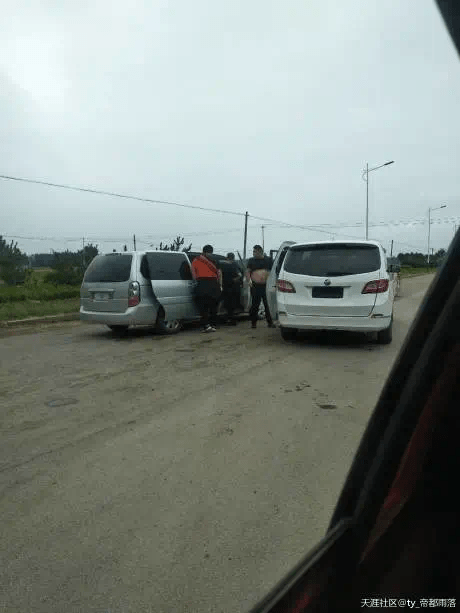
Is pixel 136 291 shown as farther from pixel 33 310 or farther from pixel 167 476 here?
pixel 167 476

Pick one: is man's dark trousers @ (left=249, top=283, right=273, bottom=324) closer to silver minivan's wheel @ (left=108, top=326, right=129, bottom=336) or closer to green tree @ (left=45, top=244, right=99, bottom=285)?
silver minivan's wheel @ (left=108, top=326, right=129, bottom=336)

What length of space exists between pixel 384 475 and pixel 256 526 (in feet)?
6.19

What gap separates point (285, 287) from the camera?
884 cm

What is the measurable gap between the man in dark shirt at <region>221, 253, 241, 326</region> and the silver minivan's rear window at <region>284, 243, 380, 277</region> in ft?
9.18

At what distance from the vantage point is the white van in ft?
27.5

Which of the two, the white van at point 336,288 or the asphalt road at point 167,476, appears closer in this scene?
the asphalt road at point 167,476

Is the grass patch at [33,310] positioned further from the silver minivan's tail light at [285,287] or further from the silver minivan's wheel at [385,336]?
the silver minivan's wheel at [385,336]

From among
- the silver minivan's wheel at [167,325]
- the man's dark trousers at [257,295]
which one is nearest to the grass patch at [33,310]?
the silver minivan's wheel at [167,325]

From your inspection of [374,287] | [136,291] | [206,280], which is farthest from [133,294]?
[374,287]

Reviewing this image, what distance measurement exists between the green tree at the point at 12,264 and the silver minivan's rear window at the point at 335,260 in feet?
58.7

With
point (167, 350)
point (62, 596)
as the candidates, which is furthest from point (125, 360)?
point (62, 596)

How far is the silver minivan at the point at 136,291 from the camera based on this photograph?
9953 mm

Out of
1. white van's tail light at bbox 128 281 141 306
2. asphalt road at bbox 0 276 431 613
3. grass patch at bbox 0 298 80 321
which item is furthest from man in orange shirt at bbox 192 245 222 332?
grass patch at bbox 0 298 80 321

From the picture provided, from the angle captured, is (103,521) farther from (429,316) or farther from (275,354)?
(275,354)
